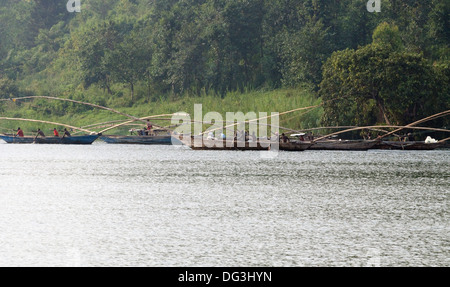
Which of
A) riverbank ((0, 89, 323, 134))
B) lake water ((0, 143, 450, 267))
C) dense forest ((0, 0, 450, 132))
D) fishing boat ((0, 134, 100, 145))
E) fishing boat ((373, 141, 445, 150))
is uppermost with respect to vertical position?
dense forest ((0, 0, 450, 132))

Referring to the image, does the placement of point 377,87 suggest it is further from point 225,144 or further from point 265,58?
point 265,58

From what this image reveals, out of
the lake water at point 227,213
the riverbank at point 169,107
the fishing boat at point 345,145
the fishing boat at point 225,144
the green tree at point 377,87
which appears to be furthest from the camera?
the riverbank at point 169,107

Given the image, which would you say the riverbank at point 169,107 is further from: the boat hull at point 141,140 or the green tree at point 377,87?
the boat hull at point 141,140

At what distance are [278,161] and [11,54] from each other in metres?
47.1

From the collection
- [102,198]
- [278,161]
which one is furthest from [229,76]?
[102,198]

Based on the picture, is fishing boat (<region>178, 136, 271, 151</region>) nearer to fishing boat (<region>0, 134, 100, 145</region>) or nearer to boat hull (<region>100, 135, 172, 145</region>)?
boat hull (<region>100, 135, 172, 145</region>)

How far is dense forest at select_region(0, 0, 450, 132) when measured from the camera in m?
43.3

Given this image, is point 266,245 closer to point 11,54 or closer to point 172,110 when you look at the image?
point 172,110

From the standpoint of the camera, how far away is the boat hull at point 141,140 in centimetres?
4781

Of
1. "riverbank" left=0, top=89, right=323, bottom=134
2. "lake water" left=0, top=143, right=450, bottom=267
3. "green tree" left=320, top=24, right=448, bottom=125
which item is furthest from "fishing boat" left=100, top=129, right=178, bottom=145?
"lake water" left=0, top=143, right=450, bottom=267

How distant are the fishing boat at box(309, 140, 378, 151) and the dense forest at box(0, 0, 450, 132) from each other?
14.3ft

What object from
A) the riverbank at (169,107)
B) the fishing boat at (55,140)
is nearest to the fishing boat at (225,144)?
the riverbank at (169,107)

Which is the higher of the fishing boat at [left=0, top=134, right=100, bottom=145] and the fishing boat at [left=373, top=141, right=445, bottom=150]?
the fishing boat at [left=0, top=134, right=100, bottom=145]

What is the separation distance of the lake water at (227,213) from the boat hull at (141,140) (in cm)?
1274
